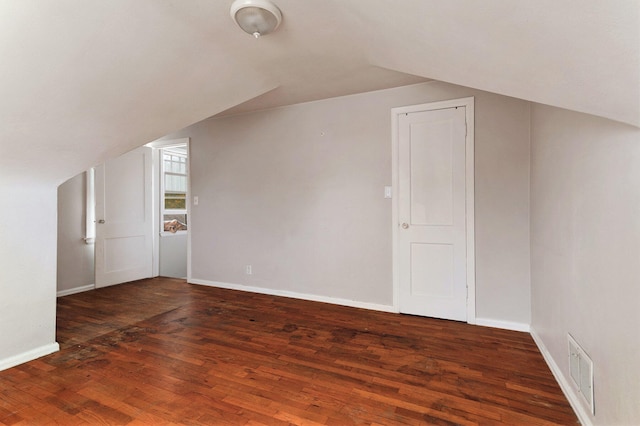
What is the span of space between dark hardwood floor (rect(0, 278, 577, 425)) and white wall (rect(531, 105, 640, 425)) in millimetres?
374

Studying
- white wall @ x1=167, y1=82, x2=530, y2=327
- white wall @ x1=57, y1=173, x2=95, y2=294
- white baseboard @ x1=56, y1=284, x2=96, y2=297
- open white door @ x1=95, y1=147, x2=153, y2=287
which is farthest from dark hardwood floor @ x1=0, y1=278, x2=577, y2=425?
open white door @ x1=95, y1=147, x2=153, y2=287

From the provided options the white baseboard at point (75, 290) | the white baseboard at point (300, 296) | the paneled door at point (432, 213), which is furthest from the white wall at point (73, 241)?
the paneled door at point (432, 213)

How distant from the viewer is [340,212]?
339cm

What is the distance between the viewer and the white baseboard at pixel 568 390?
1.47m

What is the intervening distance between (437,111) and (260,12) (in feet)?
6.42

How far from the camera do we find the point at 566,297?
67.9 inches

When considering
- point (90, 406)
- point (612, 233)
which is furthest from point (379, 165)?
point (90, 406)

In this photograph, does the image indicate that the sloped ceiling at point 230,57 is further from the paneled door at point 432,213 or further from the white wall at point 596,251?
the paneled door at point 432,213

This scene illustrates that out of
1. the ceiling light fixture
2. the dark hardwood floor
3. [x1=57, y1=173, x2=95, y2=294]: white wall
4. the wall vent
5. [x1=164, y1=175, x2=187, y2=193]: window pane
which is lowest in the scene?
the dark hardwood floor

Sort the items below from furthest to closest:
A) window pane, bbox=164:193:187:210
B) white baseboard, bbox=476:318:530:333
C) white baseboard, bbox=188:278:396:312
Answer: window pane, bbox=164:193:187:210, white baseboard, bbox=188:278:396:312, white baseboard, bbox=476:318:530:333

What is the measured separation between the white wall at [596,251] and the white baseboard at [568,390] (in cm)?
2

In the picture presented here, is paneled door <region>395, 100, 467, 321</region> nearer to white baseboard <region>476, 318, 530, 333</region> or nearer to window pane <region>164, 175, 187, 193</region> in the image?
white baseboard <region>476, 318, 530, 333</region>

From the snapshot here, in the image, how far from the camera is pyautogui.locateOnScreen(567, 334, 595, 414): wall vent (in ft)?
4.66

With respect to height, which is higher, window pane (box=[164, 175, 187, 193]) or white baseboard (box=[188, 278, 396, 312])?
window pane (box=[164, 175, 187, 193])
